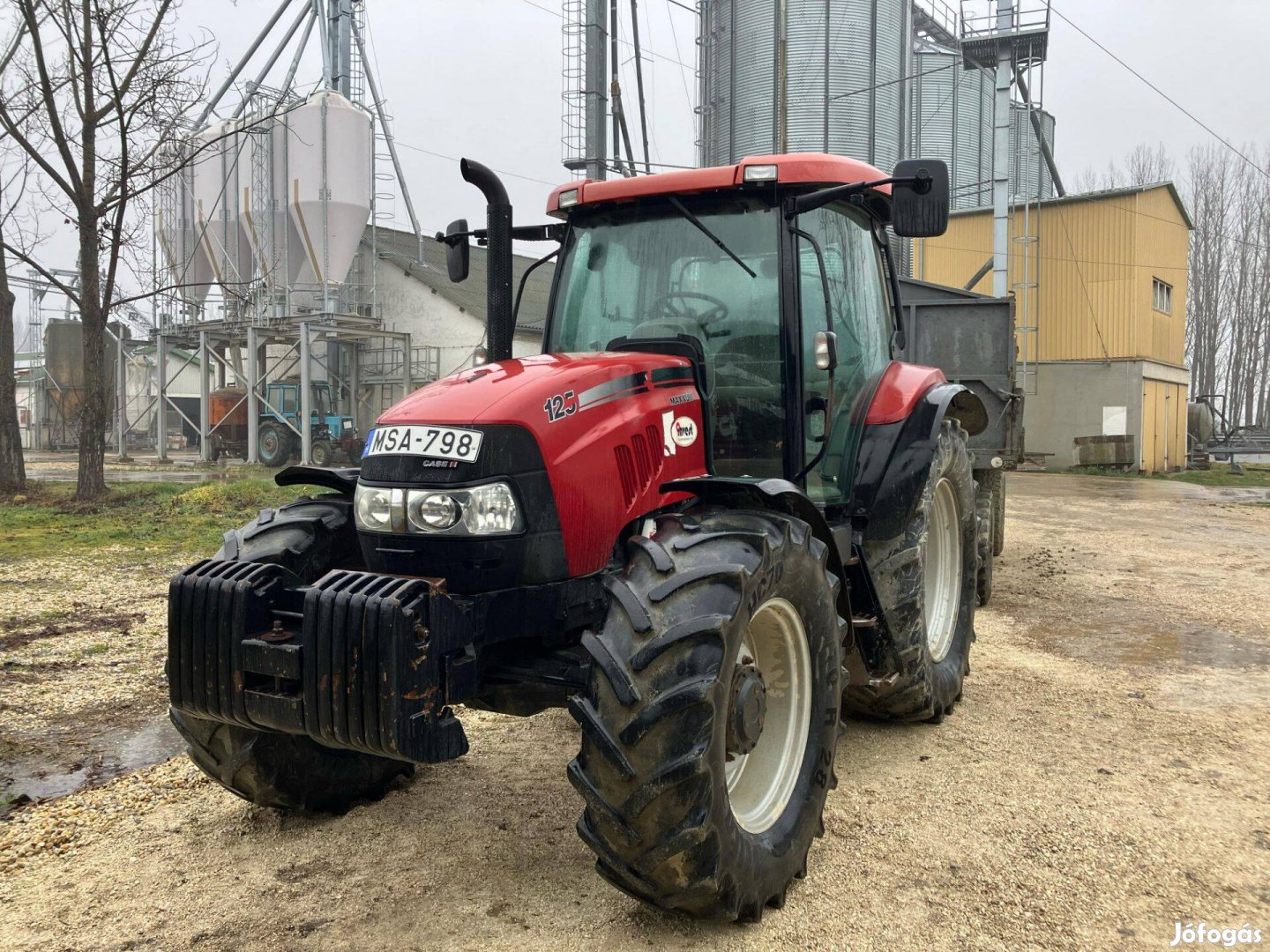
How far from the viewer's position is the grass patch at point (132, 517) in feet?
33.0

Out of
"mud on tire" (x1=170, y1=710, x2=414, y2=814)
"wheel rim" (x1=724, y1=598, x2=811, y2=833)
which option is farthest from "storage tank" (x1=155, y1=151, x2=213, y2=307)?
"wheel rim" (x1=724, y1=598, x2=811, y2=833)

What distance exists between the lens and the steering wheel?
13.6ft

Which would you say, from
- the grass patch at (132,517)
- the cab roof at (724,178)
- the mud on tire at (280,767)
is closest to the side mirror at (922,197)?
the cab roof at (724,178)

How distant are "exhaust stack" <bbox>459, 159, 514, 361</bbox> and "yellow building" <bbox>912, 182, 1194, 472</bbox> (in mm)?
21042

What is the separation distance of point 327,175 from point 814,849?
22.3 meters

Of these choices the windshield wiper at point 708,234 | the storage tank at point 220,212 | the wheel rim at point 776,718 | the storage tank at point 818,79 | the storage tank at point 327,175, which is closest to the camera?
the wheel rim at point 776,718

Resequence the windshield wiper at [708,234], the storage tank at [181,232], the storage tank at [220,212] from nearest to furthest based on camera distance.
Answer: the windshield wiper at [708,234], the storage tank at [220,212], the storage tank at [181,232]

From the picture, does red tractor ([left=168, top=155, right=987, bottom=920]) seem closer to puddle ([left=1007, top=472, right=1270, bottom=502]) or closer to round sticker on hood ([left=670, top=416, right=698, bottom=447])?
round sticker on hood ([left=670, top=416, right=698, bottom=447])

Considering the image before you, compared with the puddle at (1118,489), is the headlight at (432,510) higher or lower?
higher

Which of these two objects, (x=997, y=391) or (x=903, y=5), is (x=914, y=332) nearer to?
(x=997, y=391)

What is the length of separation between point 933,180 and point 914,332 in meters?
6.95

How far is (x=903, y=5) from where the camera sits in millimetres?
24109

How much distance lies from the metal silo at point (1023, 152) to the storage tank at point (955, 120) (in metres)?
1.24

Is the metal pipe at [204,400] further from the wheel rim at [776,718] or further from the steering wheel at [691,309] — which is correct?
the wheel rim at [776,718]
